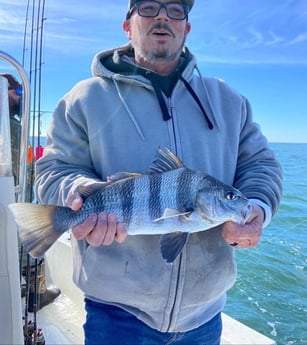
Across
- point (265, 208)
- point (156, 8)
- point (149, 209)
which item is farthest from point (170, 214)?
point (156, 8)

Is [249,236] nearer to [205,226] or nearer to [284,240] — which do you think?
[205,226]

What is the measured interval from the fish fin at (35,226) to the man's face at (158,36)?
896mm

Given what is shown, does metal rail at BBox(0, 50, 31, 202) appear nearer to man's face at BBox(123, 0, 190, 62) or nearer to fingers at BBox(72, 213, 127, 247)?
man's face at BBox(123, 0, 190, 62)

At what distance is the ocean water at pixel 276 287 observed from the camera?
555cm

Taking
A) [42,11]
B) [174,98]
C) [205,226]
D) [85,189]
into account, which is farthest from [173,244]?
[42,11]

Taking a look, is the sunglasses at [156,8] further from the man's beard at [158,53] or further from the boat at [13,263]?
the boat at [13,263]

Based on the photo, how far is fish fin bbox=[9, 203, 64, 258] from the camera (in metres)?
1.48

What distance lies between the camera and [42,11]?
13.9 ft

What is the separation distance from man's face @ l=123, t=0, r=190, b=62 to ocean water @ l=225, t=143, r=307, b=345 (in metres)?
3.29

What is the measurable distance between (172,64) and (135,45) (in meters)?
0.21

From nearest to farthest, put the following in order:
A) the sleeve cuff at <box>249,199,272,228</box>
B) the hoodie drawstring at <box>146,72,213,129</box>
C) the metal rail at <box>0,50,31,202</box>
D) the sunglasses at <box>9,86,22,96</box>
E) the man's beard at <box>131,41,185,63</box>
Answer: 1. the sleeve cuff at <box>249,199,272,228</box>
2. the hoodie drawstring at <box>146,72,213,129</box>
3. the man's beard at <box>131,41,185,63</box>
4. the metal rail at <box>0,50,31,202</box>
5. the sunglasses at <box>9,86,22,96</box>

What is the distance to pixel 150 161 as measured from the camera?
5.61 feet

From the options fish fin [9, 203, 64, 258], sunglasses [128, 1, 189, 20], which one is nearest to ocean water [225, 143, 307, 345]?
sunglasses [128, 1, 189, 20]

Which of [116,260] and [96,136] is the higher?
[96,136]
